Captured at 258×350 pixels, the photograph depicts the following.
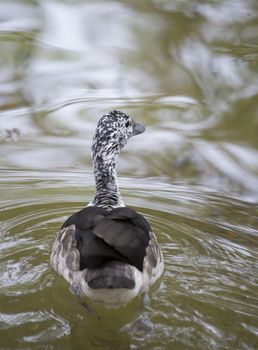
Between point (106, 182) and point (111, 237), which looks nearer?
point (111, 237)

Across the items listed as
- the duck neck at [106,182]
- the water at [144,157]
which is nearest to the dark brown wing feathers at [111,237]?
the water at [144,157]

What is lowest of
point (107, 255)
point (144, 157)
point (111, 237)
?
point (107, 255)

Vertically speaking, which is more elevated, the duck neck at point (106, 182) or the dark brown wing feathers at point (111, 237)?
the duck neck at point (106, 182)

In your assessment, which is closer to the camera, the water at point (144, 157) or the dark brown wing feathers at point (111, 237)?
the dark brown wing feathers at point (111, 237)

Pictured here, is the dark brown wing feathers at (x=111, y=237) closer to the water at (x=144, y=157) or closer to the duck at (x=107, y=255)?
the duck at (x=107, y=255)

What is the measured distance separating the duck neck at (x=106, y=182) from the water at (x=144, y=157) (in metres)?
0.62

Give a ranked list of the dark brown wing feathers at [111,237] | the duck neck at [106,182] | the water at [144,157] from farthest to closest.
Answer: the duck neck at [106,182]
the water at [144,157]
the dark brown wing feathers at [111,237]

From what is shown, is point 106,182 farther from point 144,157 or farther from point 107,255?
point 144,157

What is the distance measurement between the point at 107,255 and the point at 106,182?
2052 millimetres

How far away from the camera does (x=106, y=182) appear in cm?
716

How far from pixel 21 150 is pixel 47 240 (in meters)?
2.85

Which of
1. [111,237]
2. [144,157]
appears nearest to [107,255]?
[111,237]

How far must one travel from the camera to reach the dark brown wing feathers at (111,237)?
5176 mm

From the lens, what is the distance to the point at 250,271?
250 inches
